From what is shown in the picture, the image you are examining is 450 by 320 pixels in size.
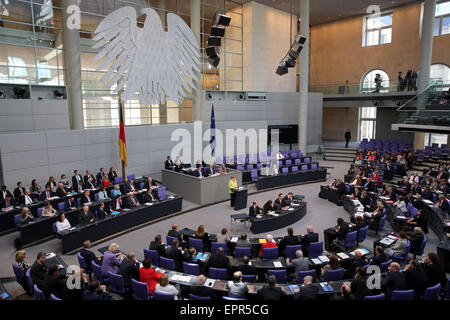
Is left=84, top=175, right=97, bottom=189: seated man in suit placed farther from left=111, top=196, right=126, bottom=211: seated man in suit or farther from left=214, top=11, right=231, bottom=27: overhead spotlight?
left=214, top=11, right=231, bottom=27: overhead spotlight

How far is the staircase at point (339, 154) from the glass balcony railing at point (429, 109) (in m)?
5.48

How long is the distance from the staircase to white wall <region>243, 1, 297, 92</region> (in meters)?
6.10

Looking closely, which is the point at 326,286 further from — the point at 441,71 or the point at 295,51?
the point at 441,71

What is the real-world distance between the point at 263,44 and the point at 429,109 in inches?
437

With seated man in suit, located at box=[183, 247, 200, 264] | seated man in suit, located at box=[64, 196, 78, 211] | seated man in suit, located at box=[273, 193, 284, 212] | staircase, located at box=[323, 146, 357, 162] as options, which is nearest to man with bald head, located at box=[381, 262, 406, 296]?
seated man in suit, located at box=[183, 247, 200, 264]

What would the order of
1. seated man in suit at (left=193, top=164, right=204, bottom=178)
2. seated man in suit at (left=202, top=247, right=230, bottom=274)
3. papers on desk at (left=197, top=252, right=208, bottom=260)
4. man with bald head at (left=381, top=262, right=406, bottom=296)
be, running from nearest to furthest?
1. man with bald head at (left=381, top=262, right=406, bottom=296)
2. seated man in suit at (left=202, top=247, right=230, bottom=274)
3. papers on desk at (left=197, top=252, right=208, bottom=260)
4. seated man in suit at (left=193, top=164, right=204, bottom=178)

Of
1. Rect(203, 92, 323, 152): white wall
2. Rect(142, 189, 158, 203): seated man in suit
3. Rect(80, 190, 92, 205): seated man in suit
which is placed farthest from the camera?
Rect(203, 92, 323, 152): white wall

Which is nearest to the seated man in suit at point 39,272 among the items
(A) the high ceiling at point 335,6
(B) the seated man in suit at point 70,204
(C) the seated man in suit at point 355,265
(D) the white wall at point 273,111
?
(B) the seated man in suit at point 70,204

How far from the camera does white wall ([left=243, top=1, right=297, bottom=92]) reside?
2159cm

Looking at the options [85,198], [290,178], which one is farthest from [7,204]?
[290,178]

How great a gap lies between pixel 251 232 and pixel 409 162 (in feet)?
43.4

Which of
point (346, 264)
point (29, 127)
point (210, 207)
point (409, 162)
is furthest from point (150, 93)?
point (409, 162)

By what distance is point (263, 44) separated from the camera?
73.2 feet
